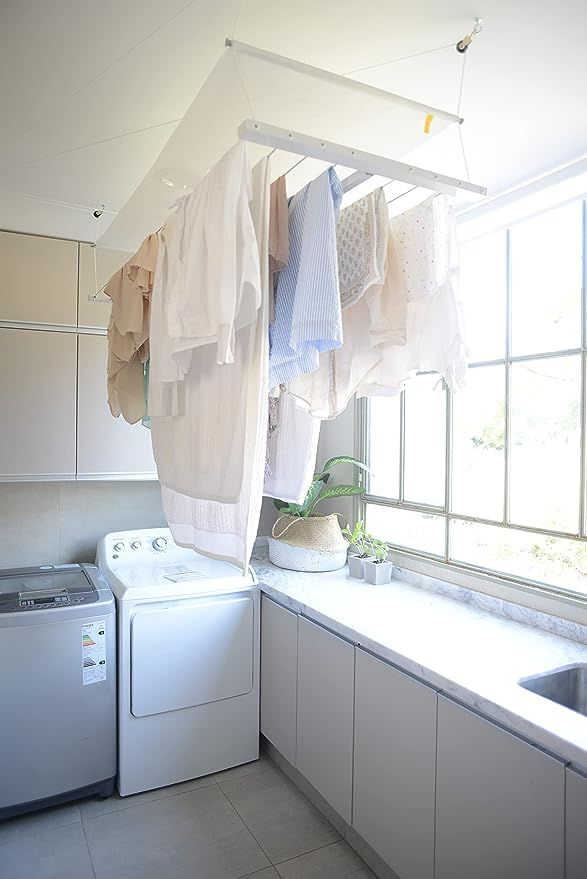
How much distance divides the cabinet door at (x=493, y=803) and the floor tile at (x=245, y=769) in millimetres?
1282

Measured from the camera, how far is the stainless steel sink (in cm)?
181

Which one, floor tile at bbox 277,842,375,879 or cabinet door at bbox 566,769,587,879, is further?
floor tile at bbox 277,842,375,879

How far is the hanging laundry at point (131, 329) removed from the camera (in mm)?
1843

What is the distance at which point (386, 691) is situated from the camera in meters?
2.04

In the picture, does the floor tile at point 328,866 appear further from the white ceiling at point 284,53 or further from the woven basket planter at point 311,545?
the white ceiling at point 284,53

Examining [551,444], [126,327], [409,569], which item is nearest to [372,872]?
[409,569]

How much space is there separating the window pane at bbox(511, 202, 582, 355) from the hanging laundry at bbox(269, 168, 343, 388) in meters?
1.34

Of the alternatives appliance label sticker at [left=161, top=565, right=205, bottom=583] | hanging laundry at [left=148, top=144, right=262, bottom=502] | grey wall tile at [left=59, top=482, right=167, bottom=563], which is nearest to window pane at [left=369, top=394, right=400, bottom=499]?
appliance label sticker at [left=161, top=565, right=205, bottom=583]

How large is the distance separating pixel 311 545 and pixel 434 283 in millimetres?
1917

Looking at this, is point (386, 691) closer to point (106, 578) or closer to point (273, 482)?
point (273, 482)

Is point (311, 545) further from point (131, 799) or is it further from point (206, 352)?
point (206, 352)

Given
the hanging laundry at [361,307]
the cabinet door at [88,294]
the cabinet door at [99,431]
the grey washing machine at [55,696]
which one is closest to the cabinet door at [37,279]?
the cabinet door at [88,294]

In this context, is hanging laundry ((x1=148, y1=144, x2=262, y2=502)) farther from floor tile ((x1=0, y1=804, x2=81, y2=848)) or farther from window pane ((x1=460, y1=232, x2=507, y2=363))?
floor tile ((x1=0, y1=804, x2=81, y2=848))

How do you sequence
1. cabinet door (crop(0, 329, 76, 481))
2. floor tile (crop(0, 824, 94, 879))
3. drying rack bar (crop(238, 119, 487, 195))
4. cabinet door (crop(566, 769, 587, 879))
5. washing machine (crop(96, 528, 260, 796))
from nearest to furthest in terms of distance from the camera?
drying rack bar (crop(238, 119, 487, 195)), cabinet door (crop(566, 769, 587, 879)), floor tile (crop(0, 824, 94, 879)), washing machine (crop(96, 528, 260, 796)), cabinet door (crop(0, 329, 76, 481))
